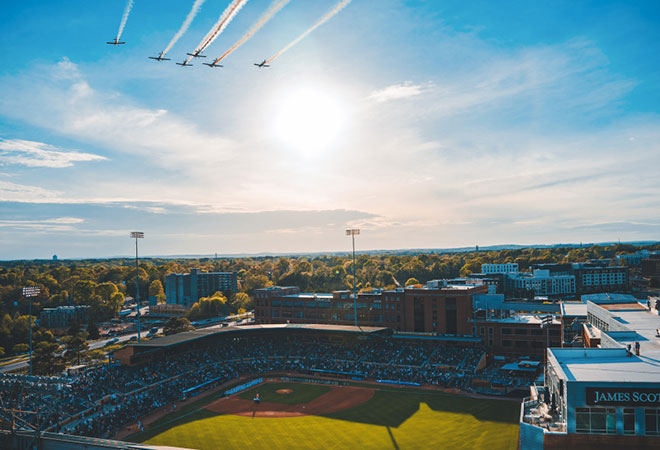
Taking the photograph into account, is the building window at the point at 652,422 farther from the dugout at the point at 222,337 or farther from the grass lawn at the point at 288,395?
→ the dugout at the point at 222,337

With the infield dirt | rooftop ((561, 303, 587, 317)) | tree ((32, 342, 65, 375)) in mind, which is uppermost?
rooftop ((561, 303, 587, 317))

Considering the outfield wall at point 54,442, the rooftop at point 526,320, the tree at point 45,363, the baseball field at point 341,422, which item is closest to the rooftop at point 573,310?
the rooftop at point 526,320

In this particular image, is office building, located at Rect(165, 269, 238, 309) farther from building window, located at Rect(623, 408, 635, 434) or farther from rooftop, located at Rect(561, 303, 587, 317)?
building window, located at Rect(623, 408, 635, 434)

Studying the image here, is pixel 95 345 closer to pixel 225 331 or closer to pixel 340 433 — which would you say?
Result: pixel 225 331

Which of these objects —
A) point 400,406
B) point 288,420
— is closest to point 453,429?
point 400,406

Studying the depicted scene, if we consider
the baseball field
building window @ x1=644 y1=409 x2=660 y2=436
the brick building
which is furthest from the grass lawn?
building window @ x1=644 y1=409 x2=660 y2=436

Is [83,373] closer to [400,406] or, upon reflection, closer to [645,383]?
[400,406]
